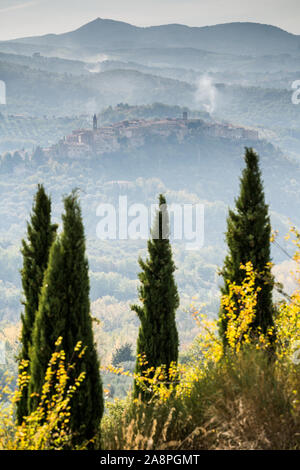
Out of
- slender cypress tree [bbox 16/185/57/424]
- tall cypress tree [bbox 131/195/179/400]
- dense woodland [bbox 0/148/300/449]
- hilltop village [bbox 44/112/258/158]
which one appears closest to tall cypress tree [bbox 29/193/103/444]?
dense woodland [bbox 0/148/300/449]

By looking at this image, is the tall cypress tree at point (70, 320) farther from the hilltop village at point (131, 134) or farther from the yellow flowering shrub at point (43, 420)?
the hilltop village at point (131, 134)

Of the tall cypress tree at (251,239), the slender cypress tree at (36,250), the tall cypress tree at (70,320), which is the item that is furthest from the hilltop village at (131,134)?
the tall cypress tree at (70,320)

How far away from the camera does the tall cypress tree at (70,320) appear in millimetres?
4434

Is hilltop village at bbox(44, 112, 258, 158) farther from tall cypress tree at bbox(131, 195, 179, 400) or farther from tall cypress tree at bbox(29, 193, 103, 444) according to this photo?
tall cypress tree at bbox(29, 193, 103, 444)

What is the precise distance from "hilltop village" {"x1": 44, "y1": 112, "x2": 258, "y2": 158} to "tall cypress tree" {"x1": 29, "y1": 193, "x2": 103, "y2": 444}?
14132cm

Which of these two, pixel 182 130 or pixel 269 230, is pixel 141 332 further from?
pixel 182 130

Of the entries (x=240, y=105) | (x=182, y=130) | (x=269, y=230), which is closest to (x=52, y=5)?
(x=182, y=130)

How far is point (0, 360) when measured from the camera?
51125mm

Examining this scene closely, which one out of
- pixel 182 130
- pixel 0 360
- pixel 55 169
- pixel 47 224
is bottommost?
pixel 0 360

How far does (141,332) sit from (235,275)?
5.31ft

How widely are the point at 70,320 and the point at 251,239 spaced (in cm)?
321

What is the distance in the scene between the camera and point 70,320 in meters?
4.49

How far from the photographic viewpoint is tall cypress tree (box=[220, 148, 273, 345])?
6.75m

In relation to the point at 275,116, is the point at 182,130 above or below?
below
